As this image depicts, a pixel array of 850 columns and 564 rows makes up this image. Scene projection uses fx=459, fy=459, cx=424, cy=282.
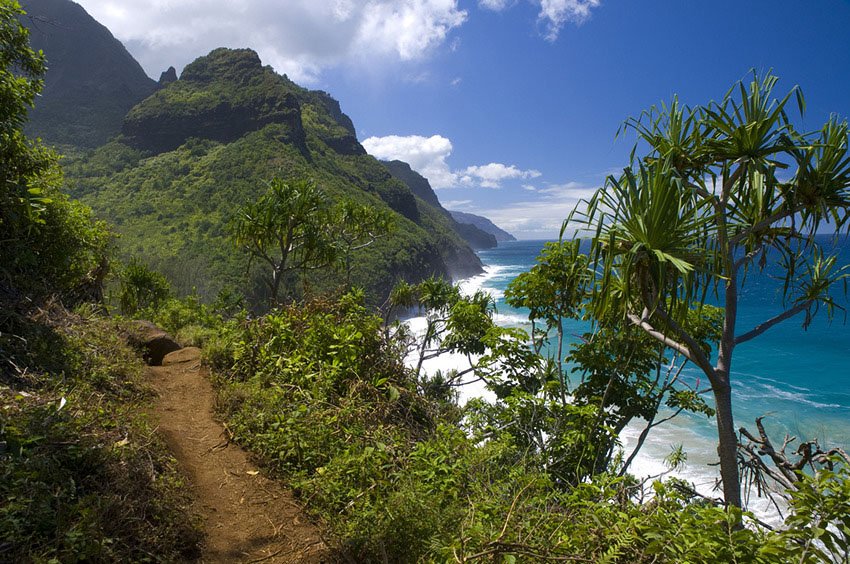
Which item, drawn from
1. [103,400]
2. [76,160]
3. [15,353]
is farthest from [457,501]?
[76,160]

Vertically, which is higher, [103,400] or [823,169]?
[823,169]

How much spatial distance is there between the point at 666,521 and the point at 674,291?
1.63 meters

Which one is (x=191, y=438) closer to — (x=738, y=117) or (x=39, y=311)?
(x=39, y=311)

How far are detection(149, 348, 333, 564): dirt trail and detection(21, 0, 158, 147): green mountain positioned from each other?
85.9 m

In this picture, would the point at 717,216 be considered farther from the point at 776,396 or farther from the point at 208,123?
the point at 208,123

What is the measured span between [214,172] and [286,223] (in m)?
50.6

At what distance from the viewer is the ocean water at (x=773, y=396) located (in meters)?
16.1

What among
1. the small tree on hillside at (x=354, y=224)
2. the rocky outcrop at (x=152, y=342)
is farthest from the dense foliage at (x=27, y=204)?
the small tree on hillside at (x=354, y=224)

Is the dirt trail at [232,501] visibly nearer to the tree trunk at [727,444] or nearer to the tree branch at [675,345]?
the tree branch at [675,345]

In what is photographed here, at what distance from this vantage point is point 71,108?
81.4 m

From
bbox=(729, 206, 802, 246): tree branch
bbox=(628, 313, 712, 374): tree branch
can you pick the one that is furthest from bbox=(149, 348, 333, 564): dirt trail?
bbox=(729, 206, 802, 246): tree branch

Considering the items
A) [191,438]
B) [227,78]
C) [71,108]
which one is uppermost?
[227,78]

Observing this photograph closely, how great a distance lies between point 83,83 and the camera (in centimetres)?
9081

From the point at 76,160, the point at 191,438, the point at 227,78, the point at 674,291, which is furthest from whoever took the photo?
the point at 227,78
